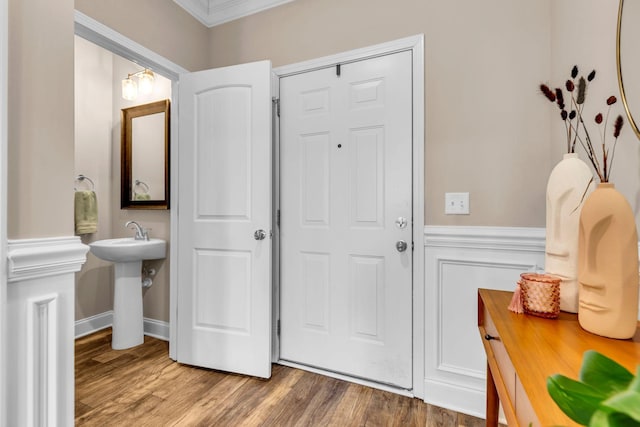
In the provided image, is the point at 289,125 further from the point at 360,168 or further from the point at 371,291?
the point at 371,291

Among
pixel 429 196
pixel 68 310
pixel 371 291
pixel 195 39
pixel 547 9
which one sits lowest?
pixel 371 291

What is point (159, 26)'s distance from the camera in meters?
2.04

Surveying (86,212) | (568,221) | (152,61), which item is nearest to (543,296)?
(568,221)

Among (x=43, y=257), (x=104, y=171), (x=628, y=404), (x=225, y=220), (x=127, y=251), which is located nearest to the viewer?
(x=628, y=404)

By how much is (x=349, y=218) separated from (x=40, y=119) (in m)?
1.48

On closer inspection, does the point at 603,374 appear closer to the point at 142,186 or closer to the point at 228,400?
the point at 228,400

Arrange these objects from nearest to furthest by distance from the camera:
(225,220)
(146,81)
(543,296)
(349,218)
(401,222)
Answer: (543,296) → (401,222) → (349,218) → (225,220) → (146,81)

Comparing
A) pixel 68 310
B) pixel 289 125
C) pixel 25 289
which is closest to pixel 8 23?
pixel 25 289

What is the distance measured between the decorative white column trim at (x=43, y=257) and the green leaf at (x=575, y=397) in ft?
4.16

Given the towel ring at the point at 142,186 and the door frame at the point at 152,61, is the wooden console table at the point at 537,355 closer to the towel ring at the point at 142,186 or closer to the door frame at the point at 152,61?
the door frame at the point at 152,61

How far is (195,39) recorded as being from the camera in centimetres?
232

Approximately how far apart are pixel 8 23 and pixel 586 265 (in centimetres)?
172

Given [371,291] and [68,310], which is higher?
[68,310]

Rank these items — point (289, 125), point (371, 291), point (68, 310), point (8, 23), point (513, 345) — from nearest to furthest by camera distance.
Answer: point (513, 345)
point (8, 23)
point (68, 310)
point (371, 291)
point (289, 125)
